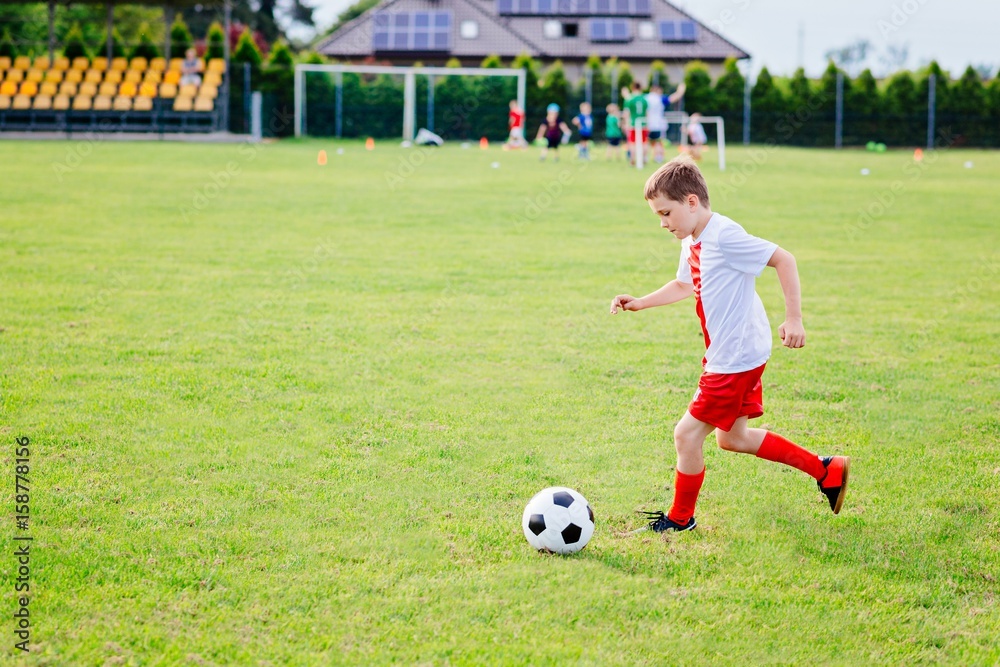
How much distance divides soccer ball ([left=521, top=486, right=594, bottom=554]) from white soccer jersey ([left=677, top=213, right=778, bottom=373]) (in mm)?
774

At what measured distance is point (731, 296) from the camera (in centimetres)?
382

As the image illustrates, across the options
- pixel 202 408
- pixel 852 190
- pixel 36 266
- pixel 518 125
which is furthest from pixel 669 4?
pixel 202 408

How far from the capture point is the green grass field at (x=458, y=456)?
10.3ft

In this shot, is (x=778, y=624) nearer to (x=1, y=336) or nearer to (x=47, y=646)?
(x=47, y=646)

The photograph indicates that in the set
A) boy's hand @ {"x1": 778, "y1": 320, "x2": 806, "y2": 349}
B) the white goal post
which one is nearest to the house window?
the white goal post

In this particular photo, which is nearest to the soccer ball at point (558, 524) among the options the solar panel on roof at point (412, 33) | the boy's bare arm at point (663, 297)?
→ the boy's bare arm at point (663, 297)

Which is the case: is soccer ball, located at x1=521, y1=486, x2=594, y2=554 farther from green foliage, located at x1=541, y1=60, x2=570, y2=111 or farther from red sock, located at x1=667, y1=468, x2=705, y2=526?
green foliage, located at x1=541, y1=60, x2=570, y2=111

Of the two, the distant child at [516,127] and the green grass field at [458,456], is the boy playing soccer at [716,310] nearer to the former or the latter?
the green grass field at [458,456]

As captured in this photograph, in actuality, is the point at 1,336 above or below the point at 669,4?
below

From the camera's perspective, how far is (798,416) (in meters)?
5.41

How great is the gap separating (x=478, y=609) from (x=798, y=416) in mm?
2847

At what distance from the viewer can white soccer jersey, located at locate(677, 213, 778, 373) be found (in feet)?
12.3

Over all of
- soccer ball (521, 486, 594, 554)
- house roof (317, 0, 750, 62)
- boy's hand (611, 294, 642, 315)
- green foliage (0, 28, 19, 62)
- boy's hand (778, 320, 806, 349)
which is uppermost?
house roof (317, 0, 750, 62)

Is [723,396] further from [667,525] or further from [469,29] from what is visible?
[469,29]
